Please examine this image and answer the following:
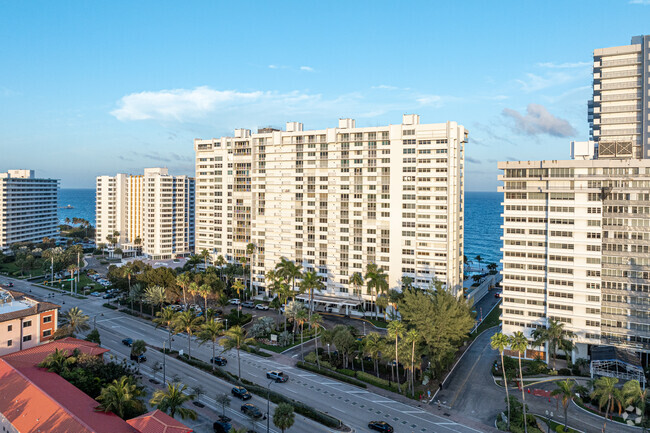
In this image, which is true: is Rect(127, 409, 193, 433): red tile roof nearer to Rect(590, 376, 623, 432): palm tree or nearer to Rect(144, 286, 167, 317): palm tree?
Rect(590, 376, 623, 432): palm tree

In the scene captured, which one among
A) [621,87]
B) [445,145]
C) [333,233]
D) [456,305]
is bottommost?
[456,305]

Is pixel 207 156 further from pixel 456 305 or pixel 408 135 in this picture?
pixel 456 305

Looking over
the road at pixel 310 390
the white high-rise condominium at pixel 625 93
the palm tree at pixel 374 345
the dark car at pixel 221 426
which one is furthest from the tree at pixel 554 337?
the dark car at pixel 221 426

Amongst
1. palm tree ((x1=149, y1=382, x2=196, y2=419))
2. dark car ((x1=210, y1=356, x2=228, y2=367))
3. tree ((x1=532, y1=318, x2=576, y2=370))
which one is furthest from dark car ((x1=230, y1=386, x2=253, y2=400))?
tree ((x1=532, y1=318, x2=576, y2=370))

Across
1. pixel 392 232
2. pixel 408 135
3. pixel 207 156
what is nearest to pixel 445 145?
pixel 408 135

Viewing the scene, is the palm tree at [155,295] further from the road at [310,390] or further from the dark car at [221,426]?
the dark car at [221,426]

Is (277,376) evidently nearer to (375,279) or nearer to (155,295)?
(375,279)

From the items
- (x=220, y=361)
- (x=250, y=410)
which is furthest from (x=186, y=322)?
(x=250, y=410)
